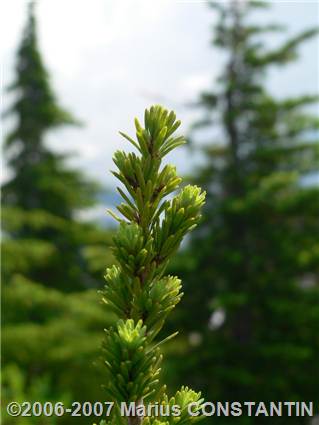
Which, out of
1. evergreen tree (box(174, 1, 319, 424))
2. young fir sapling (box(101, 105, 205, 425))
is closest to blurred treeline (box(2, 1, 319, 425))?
evergreen tree (box(174, 1, 319, 424))

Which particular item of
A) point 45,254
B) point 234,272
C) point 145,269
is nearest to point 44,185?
point 45,254

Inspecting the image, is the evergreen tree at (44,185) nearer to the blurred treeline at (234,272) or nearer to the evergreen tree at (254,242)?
the blurred treeline at (234,272)

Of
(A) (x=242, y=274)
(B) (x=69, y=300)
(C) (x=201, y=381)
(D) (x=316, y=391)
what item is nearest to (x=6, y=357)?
(B) (x=69, y=300)

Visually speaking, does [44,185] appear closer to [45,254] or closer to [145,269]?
[45,254]

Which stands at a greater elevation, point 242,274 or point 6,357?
point 242,274

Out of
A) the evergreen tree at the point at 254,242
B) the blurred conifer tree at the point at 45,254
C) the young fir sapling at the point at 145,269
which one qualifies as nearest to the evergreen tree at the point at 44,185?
the blurred conifer tree at the point at 45,254

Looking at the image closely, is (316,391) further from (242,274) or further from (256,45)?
(256,45)
